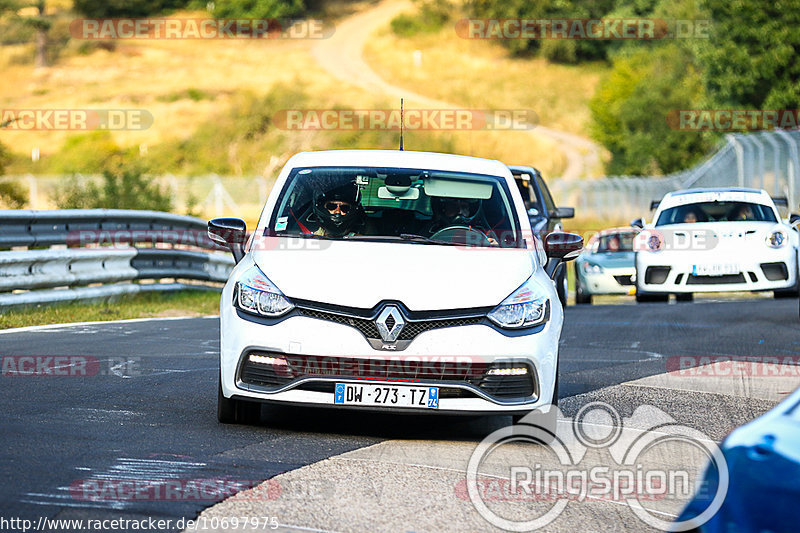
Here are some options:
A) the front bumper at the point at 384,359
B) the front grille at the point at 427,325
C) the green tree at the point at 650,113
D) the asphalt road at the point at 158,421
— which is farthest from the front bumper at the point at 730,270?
the green tree at the point at 650,113

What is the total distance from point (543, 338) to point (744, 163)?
77.9ft

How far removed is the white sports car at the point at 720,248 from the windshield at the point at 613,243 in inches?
171

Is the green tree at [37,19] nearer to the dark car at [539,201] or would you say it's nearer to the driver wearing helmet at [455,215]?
the dark car at [539,201]

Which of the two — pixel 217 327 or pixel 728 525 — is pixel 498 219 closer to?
pixel 728 525

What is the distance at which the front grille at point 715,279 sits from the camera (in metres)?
17.0

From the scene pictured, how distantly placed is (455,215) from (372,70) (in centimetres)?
9396

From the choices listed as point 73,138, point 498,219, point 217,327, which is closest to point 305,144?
point 73,138

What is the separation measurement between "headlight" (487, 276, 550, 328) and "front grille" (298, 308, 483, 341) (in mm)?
184

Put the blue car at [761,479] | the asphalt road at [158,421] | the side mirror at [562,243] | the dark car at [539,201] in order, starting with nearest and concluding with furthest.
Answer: the blue car at [761,479]
the asphalt road at [158,421]
the side mirror at [562,243]
the dark car at [539,201]

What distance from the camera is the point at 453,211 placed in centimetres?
788

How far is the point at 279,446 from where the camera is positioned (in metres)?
6.60

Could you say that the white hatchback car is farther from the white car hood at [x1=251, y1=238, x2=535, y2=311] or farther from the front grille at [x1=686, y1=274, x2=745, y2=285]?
the front grille at [x1=686, y1=274, x2=745, y2=285]

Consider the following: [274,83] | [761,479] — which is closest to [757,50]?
[274,83]

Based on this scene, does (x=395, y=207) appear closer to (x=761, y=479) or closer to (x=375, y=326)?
(x=375, y=326)
